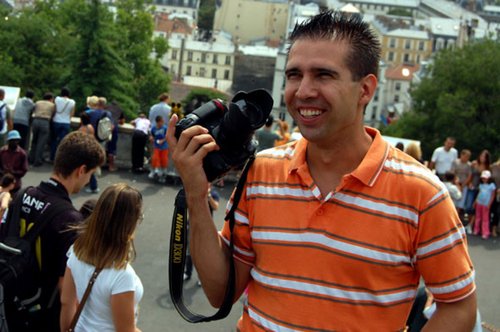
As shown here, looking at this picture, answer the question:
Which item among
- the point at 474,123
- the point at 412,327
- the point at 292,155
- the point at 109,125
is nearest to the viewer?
the point at 292,155

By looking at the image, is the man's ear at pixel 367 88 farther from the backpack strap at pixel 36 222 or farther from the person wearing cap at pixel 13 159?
the person wearing cap at pixel 13 159

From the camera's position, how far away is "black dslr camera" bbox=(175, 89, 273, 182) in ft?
7.95

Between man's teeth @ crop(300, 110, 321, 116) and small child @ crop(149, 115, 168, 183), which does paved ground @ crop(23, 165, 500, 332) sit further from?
man's teeth @ crop(300, 110, 321, 116)

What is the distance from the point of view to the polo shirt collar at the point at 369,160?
92.4 inches

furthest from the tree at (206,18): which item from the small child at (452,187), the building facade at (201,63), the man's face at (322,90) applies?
the man's face at (322,90)

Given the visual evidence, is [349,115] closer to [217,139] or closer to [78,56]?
[217,139]

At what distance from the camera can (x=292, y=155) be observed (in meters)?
2.57

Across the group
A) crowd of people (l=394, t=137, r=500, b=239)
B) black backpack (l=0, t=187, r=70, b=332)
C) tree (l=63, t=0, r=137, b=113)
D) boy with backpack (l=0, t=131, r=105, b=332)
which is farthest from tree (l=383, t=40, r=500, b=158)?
black backpack (l=0, t=187, r=70, b=332)

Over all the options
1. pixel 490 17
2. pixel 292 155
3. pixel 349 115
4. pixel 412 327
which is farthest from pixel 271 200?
pixel 490 17

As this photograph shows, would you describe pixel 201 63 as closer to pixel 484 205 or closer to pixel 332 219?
pixel 484 205

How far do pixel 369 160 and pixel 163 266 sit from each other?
624 centimetres

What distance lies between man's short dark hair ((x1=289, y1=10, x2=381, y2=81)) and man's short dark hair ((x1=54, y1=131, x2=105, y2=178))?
2.30 meters

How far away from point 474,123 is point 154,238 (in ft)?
124

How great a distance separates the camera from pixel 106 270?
12.7 ft
